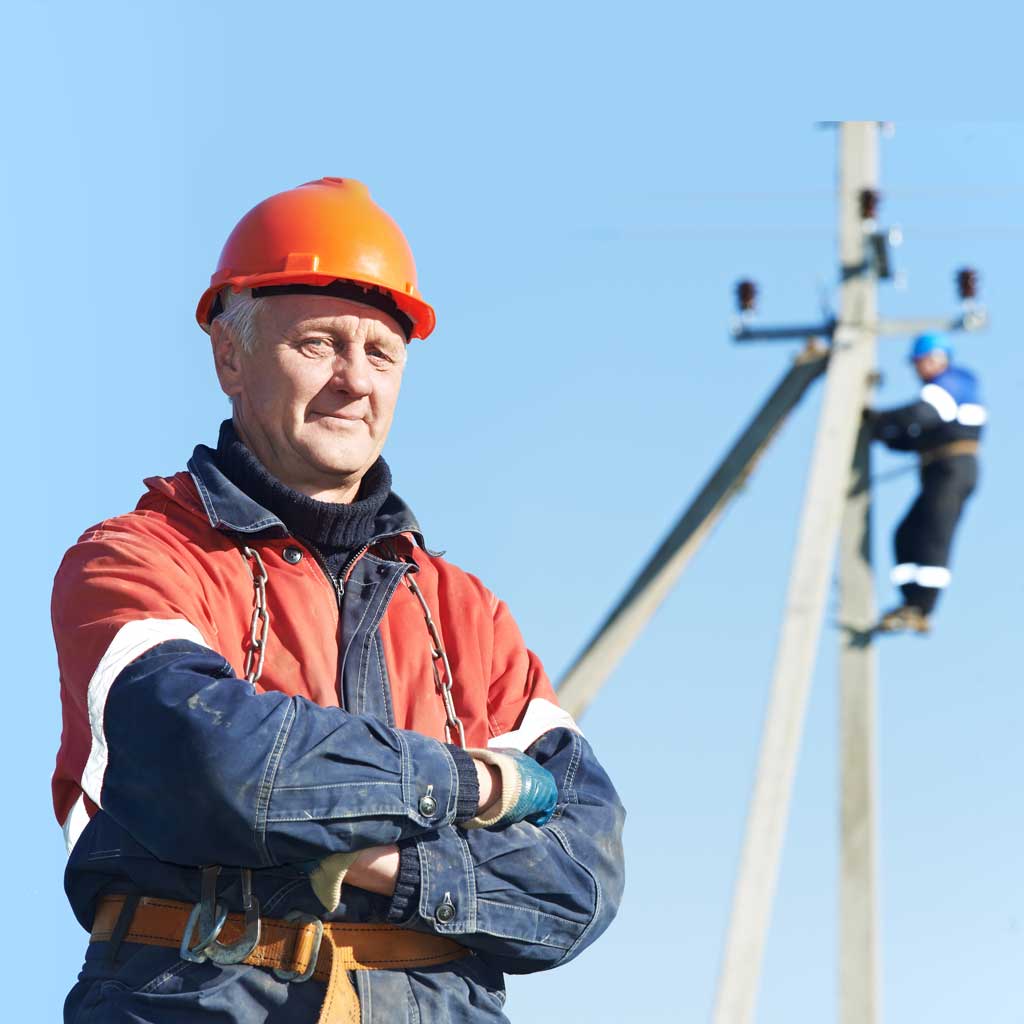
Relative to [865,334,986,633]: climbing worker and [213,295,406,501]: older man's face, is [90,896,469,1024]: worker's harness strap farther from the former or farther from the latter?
[865,334,986,633]: climbing worker

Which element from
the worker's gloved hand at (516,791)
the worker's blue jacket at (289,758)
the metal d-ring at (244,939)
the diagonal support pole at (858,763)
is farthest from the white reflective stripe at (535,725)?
the diagonal support pole at (858,763)

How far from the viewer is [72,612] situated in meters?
2.38

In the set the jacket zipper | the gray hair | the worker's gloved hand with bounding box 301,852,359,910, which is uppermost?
the gray hair

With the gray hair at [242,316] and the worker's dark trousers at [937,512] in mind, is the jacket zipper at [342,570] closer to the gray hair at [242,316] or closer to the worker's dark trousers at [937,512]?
the gray hair at [242,316]

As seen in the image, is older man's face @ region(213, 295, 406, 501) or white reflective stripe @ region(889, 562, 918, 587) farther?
white reflective stripe @ region(889, 562, 918, 587)

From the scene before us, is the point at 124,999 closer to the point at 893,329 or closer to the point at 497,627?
the point at 497,627

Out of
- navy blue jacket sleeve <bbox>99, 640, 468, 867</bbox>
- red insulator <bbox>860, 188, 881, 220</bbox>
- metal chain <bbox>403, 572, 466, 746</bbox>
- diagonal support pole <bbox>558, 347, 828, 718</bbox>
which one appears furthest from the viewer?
red insulator <bbox>860, 188, 881, 220</bbox>

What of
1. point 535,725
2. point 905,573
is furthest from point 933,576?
point 535,725

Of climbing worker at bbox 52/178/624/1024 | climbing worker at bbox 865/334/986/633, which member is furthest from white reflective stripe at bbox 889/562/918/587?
climbing worker at bbox 52/178/624/1024

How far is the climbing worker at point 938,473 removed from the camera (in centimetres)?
1023

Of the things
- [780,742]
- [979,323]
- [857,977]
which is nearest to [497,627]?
[780,742]

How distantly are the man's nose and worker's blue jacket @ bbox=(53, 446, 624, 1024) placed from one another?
0.20 m

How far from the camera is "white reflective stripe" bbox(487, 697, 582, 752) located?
256 cm

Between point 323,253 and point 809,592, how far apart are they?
582 cm
